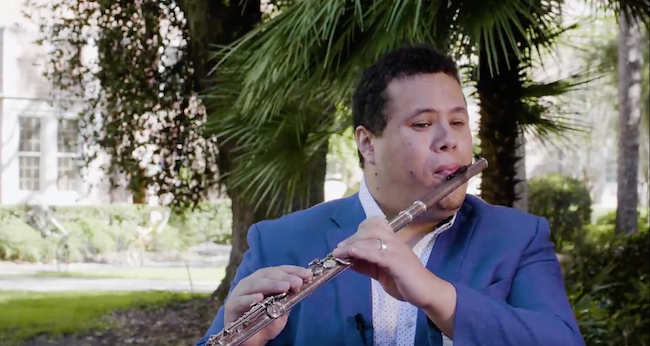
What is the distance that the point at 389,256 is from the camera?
1.07 meters

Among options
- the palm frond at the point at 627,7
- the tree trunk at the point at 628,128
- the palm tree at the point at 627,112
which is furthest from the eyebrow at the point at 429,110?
the tree trunk at the point at 628,128

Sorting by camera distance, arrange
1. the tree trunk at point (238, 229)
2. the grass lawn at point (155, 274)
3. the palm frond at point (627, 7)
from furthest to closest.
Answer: the tree trunk at point (238, 229) → the grass lawn at point (155, 274) → the palm frond at point (627, 7)

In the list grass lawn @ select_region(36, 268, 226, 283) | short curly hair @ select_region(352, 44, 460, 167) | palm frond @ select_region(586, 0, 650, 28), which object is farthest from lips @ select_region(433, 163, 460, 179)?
grass lawn @ select_region(36, 268, 226, 283)

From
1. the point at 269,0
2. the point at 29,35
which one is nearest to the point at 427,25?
the point at 269,0

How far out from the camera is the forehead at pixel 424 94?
126 centimetres

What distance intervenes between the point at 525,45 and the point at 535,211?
5807 millimetres

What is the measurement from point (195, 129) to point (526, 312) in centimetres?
274

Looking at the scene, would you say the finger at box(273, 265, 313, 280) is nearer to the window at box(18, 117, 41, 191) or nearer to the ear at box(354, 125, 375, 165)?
the ear at box(354, 125, 375, 165)

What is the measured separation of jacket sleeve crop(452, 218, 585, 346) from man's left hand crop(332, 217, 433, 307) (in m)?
0.08

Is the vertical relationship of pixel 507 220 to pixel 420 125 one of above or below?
below

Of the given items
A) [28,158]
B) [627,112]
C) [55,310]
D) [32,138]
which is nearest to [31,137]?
[32,138]

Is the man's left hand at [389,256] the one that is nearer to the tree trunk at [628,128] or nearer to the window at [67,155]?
the window at [67,155]

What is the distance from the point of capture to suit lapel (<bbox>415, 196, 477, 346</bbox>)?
129 centimetres

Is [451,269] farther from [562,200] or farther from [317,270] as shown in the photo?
[562,200]
